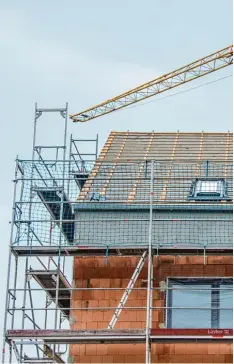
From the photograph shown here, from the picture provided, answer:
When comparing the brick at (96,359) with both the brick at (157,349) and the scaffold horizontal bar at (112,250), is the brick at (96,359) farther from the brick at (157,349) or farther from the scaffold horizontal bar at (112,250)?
the scaffold horizontal bar at (112,250)

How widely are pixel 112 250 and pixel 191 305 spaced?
2.18m

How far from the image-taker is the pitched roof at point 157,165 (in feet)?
84.0

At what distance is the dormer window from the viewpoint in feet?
83.4

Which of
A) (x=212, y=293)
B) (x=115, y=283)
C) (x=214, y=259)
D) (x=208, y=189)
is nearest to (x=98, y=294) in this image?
(x=115, y=283)

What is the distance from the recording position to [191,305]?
2434 cm

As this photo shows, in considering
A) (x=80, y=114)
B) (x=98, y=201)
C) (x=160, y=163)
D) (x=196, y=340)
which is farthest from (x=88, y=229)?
(x=80, y=114)

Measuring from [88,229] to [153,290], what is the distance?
215 cm

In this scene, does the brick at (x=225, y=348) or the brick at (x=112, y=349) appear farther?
the brick at (x=112, y=349)

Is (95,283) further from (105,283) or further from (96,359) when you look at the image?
(96,359)

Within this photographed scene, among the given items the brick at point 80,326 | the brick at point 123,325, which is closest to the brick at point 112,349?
the brick at point 123,325

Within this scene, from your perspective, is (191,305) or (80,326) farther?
(191,305)

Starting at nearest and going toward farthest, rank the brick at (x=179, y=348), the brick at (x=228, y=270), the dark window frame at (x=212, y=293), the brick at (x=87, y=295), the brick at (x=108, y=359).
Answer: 1. the brick at (x=179, y=348)
2. the brick at (x=108, y=359)
3. the dark window frame at (x=212, y=293)
4. the brick at (x=228, y=270)
5. the brick at (x=87, y=295)

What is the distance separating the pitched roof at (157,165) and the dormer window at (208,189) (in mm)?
156

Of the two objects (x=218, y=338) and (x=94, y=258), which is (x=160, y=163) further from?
(x=218, y=338)
